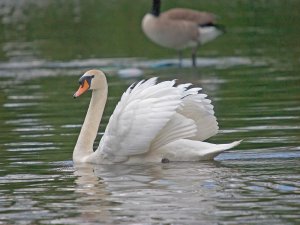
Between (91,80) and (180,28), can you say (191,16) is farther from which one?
(91,80)

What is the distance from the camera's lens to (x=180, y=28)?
27.5 metres

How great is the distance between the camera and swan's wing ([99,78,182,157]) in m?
12.6

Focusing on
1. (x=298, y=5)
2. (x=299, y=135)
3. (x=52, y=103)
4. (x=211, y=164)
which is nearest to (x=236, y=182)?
(x=211, y=164)

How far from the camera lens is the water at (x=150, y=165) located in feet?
32.8

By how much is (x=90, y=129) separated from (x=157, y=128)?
133 centimetres

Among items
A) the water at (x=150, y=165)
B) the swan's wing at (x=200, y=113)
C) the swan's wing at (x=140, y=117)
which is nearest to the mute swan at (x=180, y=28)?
the water at (x=150, y=165)

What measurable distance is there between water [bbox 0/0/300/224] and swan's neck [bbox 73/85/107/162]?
0.53 feet

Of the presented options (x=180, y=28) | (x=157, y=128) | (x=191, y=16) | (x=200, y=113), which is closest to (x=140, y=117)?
(x=157, y=128)

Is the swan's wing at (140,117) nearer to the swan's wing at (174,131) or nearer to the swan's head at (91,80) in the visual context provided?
the swan's wing at (174,131)

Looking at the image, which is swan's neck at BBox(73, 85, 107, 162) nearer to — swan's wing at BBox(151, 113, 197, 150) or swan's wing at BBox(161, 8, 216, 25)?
swan's wing at BBox(151, 113, 197, 150)

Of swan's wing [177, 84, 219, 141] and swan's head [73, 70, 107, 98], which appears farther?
Result: swan's head [73, 70, 107, 98]

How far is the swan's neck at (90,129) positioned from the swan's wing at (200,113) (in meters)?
1.07

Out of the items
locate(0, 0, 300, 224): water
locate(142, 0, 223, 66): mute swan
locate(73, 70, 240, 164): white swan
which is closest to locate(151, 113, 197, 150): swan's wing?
locate(73, 70, 240, 164): white swan

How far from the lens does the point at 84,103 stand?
764 inches
